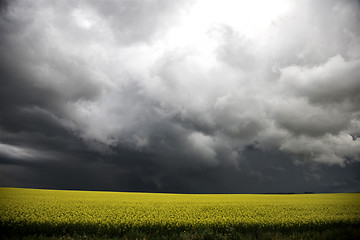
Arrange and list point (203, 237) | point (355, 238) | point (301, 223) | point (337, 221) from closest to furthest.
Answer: point (355, 238), point (203, 237), point (301, 223), point (337, 221)

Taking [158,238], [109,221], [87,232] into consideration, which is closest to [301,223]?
[158,238]

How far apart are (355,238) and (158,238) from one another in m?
10.2

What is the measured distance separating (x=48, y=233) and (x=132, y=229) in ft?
16.5

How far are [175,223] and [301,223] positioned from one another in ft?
28.6

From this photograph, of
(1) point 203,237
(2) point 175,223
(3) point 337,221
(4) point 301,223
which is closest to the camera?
(1) point 203,237

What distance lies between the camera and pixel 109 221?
40.7 feet

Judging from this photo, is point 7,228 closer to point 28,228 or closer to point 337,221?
point 28,228

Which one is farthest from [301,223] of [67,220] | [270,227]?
[67,220]

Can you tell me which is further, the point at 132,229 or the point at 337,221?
the point at 337,221

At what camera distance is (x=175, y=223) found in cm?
1279

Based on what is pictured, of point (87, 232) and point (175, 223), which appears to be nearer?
point (87, 232)

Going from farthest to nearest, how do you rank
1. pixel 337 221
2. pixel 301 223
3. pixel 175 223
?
pixel 337 221, pixel 301 223, pixel 175 223

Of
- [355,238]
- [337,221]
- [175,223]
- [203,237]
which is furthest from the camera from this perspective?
[337,221]

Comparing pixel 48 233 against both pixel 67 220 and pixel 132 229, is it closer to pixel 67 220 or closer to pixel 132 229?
pixel 67 220
